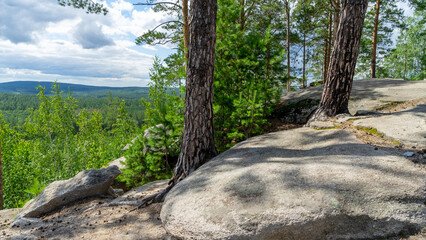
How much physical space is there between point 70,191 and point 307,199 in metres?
5.53

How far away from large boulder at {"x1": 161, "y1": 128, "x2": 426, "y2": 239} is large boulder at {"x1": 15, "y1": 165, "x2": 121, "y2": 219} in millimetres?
3038

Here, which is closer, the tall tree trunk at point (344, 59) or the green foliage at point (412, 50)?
the tall tree trunk at point (344, 59)

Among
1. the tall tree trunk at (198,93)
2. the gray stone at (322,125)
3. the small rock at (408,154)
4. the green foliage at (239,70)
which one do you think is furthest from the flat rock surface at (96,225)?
the gray stone at (322,125)

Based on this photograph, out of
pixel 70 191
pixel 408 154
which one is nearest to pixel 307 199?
pixel 408 154

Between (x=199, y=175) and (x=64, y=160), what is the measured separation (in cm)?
2035

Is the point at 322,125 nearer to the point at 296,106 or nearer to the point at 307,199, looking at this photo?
the point at 296,106

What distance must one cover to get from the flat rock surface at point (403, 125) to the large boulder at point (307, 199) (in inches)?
34.5

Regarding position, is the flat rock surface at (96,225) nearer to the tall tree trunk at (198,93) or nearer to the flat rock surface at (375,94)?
the tall tree trunk at (198,93)

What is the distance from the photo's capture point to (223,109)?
6371 millimetres

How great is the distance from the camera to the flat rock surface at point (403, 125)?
3987 mm

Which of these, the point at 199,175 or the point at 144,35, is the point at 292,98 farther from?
the point at 144,35

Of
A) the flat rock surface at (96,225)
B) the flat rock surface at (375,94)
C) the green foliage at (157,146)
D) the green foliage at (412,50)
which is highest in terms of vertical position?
the green foliage at (412,50)

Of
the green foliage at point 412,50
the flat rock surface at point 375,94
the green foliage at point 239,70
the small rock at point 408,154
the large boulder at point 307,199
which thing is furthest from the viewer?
the green foliage at point 412,50

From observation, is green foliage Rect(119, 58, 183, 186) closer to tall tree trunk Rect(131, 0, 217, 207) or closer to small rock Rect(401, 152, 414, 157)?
tall tree trunk Rect(131, 0, 217, 207)
